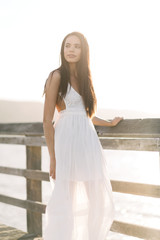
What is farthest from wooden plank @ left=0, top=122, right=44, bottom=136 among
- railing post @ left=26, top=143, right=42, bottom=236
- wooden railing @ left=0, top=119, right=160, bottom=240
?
railing post @ left=26, top=143, right=42, bottom=236

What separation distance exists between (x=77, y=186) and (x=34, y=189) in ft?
4.05

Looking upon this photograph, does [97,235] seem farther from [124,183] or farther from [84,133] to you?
[84,133]

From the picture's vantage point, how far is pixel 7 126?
4.16 m

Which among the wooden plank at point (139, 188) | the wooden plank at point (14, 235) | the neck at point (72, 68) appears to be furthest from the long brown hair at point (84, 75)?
the wooden plank at point (14, 235)

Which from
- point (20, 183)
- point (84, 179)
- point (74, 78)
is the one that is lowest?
point (20, 183)

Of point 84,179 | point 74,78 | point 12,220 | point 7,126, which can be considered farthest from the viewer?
point 12,220

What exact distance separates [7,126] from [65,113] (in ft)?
4.79

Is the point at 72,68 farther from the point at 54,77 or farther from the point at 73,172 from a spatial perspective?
the point at 73,172

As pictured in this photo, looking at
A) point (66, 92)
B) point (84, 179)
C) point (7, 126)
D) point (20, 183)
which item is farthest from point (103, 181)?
point (20, 183)

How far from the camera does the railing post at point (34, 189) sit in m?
3.95

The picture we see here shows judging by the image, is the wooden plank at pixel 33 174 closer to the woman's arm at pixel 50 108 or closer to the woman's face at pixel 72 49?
the woman's arm at pixel 50 108

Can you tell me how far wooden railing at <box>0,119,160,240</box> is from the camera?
2.95 meters

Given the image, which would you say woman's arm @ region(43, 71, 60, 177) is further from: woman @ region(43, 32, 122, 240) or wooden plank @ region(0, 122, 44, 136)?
wooden plank @ region(0, 122, 44, 136)

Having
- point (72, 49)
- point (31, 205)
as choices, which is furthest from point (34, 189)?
point (72, 49)
